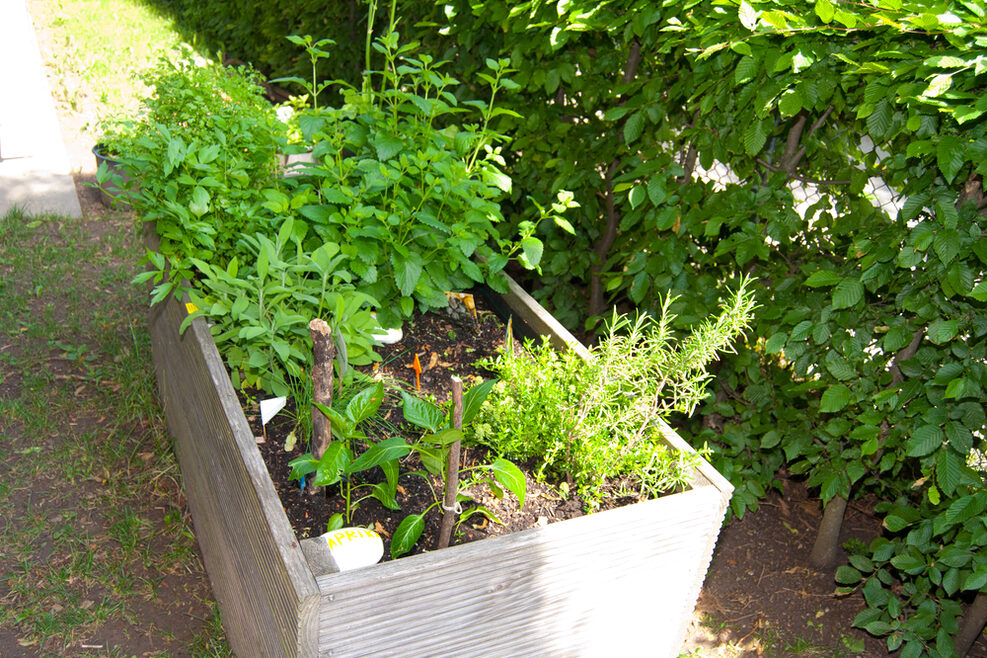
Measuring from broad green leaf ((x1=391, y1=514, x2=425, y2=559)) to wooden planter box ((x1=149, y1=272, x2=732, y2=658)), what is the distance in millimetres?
126

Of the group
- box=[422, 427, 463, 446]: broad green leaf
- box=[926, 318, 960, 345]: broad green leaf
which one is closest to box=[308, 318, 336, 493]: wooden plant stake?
box=[422, 427, 463, 446]: broad green leaf

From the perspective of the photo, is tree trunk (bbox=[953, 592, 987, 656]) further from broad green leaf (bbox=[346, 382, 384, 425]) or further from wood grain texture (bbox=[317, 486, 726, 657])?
broad green leaf (bbox=[346, 382, 384, 425])

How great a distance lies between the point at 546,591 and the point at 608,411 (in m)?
0.49

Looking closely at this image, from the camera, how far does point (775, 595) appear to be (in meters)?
2.66

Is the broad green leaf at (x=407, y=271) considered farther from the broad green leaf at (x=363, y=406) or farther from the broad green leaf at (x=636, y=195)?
the broad green leaf at (x=636, y=195)

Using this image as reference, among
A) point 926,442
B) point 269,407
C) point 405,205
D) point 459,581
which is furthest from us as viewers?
point 405,205

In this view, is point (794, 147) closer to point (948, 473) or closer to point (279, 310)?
point (948, 473)

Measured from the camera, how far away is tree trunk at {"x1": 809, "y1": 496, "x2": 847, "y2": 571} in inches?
105

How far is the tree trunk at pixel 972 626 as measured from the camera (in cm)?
236

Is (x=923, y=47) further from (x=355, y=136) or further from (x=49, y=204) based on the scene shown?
(x=49, y=204)

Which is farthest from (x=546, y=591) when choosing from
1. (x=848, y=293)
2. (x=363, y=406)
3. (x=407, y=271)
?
(x=848, y=293)

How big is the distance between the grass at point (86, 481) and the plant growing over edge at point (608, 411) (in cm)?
113

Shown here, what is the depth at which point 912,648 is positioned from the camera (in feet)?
7.54

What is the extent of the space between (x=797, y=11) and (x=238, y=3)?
19.3 ft
